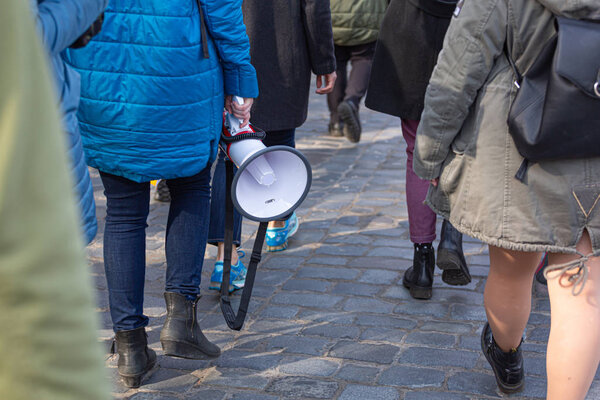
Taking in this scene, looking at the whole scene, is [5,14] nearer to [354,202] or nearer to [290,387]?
[290,387]

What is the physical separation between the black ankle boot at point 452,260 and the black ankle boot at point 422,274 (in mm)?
90

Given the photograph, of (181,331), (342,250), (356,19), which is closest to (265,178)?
(181,331)

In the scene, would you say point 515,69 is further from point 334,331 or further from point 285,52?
point 285,52

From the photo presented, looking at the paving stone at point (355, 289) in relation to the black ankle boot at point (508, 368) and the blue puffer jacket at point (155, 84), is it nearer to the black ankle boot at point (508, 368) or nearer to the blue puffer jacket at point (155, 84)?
the black ankle boot at point (508, 368)

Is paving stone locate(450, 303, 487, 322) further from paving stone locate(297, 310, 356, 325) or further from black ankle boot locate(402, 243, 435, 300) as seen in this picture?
paving stone locate(297, 310, 356, 325)

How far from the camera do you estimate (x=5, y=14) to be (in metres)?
0.77

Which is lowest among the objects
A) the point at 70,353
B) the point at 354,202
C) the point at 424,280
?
the point at 354,202

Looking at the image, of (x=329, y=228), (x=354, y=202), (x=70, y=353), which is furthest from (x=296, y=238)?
(x=70, y=353)

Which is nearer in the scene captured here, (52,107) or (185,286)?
(52,107)

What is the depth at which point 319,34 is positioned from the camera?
4273 millimetres

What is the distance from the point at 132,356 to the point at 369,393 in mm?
939

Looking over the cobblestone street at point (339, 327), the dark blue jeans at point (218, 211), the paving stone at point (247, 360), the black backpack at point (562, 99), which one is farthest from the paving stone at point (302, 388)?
the black backpack at point (562, 99)

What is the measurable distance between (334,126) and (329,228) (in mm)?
2853

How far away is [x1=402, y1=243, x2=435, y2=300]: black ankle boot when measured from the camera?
13.2 ft
